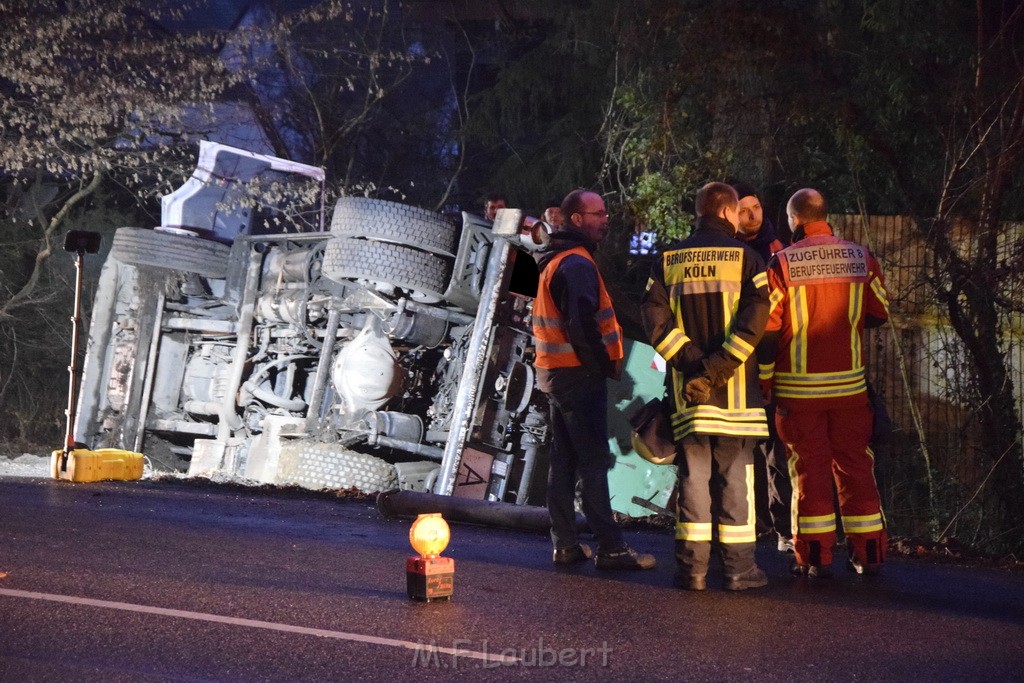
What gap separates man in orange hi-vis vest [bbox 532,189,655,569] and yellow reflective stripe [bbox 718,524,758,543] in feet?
1.85

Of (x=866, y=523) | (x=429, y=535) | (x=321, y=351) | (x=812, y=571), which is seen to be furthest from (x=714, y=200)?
(x=321, y=351)

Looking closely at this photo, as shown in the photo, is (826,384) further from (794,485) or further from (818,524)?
(818,524)

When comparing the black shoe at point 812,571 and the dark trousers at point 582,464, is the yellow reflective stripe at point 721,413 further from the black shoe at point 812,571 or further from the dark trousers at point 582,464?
the black shoe at point 812,571

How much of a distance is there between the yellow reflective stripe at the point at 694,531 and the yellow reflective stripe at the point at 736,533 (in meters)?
0.05

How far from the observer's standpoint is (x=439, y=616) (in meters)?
4.25

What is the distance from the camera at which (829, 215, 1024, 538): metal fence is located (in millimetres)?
7664

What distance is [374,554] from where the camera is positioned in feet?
18.5

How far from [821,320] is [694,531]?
1131mm

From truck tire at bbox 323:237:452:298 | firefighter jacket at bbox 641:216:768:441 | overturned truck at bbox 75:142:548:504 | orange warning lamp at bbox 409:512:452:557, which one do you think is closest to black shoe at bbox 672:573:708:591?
firefighter jacket at bbox 641:216:768:441

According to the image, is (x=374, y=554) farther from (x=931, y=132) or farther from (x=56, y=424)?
(x=56, y=424)

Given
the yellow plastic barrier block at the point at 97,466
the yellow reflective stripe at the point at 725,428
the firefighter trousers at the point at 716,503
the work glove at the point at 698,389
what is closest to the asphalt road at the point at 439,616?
the firefighter trousers at the point at 716,503

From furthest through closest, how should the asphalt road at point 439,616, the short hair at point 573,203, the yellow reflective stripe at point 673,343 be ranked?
the short hair at point 573,203 → the yellow reflective stripe at point 673,343 → the asphalt road at point 439,616

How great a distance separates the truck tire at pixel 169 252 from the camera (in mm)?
12039

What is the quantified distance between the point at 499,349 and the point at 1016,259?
4.02m
